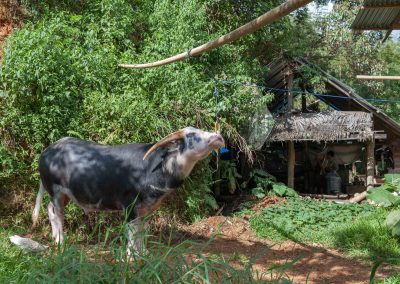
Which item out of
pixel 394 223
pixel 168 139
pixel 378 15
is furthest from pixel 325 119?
pixel 378 15

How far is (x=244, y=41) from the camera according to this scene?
1157 centimetres

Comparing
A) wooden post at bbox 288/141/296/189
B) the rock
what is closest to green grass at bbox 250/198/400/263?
wooden post at bbox 288/141/296/189

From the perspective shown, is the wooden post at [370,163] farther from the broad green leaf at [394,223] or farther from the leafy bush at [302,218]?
the broad green leaf at [394,223]

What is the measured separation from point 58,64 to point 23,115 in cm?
98

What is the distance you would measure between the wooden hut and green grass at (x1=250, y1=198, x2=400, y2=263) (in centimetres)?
172

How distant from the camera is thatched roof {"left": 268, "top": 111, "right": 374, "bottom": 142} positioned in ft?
41.0

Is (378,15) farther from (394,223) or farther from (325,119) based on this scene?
(325,119)

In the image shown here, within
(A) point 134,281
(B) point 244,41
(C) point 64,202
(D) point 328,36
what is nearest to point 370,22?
(A) point 134,281

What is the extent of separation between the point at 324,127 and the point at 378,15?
821cm

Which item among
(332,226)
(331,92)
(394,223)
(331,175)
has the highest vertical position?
(331,92)

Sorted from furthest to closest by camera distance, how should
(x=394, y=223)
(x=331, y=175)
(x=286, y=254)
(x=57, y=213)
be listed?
1. (x=331, y=175)
2. (x=394, y=223)
3. (x=286, y=254)
4. (x=57, y=213)

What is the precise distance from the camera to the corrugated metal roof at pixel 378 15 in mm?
4324

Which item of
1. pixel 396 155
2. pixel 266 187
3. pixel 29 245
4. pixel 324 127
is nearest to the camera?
pixel 29 245

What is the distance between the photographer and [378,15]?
4602 mm
